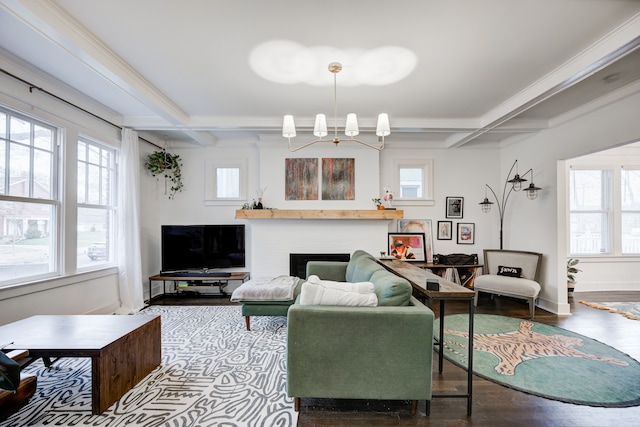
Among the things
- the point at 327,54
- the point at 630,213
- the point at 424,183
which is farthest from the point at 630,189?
the point at 327,54

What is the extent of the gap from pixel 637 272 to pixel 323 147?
5.99m

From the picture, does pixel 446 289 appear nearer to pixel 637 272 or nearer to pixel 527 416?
pixel 527 416

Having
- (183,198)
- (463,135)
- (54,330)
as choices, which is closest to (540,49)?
(463,135)

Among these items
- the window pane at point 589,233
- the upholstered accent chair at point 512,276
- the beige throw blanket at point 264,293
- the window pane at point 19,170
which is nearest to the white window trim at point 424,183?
the upholstered accent chair at point 512,276

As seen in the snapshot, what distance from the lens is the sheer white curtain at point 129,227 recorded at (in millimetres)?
4004

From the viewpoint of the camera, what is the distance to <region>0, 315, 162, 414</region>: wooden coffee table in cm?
188

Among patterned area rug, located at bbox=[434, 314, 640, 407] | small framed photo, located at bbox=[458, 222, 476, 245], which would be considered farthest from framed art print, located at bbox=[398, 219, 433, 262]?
patterned area rug, located at bbox=[434, 314, 640, 407]

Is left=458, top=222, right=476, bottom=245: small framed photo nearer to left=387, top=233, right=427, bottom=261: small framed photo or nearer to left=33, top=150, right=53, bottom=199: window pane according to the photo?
left=387, top=233, right=427, bottom=261: small framed photo

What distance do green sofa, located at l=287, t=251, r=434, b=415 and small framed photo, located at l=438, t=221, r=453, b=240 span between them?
364cm

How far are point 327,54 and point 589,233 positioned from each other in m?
5.76

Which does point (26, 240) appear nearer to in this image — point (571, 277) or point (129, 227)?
point (129, 227)

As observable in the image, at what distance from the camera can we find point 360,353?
1828 mm

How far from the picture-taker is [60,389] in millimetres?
2166

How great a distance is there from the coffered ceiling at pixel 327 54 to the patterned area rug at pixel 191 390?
8.58 feet
